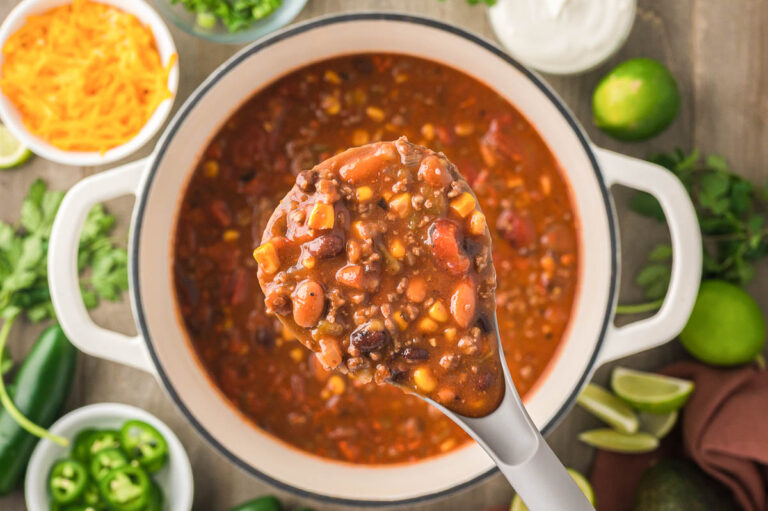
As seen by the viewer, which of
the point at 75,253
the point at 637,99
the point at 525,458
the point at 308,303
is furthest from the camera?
the point at 637,99

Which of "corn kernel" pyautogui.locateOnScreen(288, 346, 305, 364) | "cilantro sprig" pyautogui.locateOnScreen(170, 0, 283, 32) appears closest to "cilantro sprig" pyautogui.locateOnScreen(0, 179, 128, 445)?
"corn kernel" pyautogui.locateOnScreen(288, 346, 305, 364)

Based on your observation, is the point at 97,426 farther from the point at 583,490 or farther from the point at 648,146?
the point at 648,146

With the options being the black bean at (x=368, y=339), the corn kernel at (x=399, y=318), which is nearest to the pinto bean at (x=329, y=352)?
the black bean at (x=368, y=339)

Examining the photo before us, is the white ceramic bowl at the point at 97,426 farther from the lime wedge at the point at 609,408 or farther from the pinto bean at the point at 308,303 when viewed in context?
the lime wedge at the point at 609,408

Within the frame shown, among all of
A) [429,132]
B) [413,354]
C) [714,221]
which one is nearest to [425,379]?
[413,354]

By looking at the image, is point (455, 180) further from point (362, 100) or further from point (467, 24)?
point (467, 24)

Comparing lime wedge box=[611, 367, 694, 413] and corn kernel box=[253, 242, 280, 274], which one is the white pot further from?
corn kernel box=[253, 242, 280, 274]
